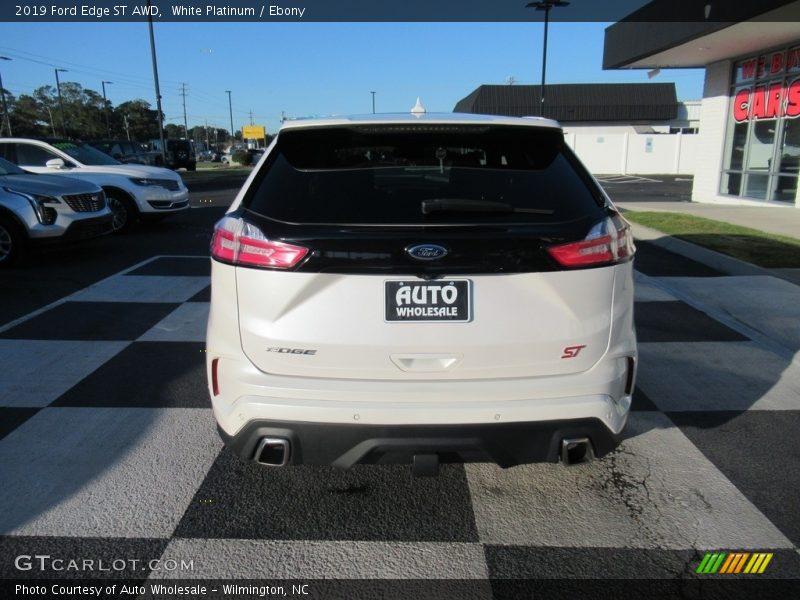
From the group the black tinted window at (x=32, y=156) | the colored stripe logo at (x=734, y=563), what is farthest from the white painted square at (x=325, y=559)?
the black tinted window at (x=32, y=156)

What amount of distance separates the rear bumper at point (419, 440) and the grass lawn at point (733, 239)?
6.66 m

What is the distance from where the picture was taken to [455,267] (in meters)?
2.32

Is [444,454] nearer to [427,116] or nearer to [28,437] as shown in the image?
[427,116]

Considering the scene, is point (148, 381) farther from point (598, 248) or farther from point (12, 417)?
point (598, 248)

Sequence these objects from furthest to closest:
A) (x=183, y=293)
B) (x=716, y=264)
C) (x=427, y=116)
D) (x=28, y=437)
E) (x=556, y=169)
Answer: (x=716, y=264), (x=183, y=293), (x=28, y=437), (x=427, y=116), (x=556, y=169)

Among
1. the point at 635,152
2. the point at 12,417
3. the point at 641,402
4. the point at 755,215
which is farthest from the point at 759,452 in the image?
the point at 635,152

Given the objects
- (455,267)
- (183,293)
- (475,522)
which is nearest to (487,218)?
(455,267)

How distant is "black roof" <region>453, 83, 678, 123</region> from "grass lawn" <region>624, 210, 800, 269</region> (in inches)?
1477

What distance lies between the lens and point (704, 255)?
8.60 meters

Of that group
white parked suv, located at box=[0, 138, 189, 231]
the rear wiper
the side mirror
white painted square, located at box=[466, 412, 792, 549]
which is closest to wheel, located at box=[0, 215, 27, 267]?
the side mirror

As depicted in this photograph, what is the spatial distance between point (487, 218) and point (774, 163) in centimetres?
1619

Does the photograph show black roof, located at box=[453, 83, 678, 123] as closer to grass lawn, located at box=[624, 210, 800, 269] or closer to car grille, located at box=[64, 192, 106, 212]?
grass lawn, located at box=[624, 210, 800, 269]

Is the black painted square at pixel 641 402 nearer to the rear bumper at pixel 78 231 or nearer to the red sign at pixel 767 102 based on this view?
the rear bumper at pixel 78 231

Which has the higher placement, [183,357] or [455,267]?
[455,267]
